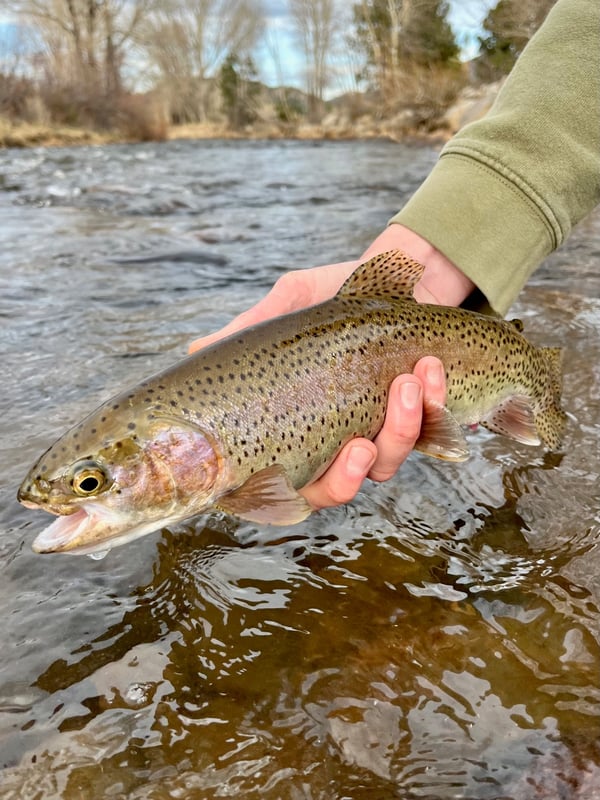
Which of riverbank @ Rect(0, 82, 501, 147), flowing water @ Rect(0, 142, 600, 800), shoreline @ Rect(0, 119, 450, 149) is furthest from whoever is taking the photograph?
riverbank @ Rect(0, 82, 501, 147)

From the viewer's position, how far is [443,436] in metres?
2.23

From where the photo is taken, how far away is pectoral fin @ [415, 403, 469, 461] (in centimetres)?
220

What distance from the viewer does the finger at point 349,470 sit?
208cm

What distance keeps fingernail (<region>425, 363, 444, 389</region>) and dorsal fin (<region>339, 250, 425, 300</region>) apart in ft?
0.93

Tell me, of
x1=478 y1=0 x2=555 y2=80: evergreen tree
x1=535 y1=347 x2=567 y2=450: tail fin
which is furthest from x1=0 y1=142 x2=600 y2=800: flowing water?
x1=478 y1=0 x2=555 y2=80: evergreen tree

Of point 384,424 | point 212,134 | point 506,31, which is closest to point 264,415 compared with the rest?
point 384,424

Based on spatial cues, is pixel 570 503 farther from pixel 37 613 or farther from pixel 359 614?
pixel 37 613

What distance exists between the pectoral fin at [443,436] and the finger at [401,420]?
0.19 ft

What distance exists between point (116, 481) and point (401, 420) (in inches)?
34.9

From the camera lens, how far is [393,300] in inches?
89.8

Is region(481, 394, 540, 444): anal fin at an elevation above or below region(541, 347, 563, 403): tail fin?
below

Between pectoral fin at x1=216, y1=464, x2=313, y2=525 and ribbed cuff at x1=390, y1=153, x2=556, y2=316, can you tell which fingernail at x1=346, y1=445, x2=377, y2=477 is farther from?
ribbed cuff at x1=390, y1=153, x2=556, y2=316

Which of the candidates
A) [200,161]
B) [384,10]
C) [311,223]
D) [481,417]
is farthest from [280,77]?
[481,417]

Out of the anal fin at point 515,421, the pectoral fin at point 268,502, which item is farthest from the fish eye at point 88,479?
the anal fin at point 515,421
